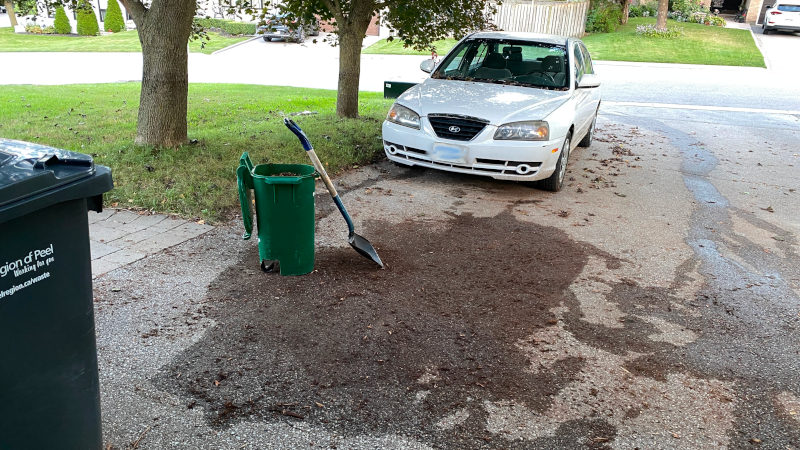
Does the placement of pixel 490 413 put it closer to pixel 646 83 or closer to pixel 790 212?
pixel 790 212

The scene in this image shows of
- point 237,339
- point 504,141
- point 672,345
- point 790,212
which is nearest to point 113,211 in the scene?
point 237,339

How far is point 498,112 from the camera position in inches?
265

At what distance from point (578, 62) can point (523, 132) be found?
2323 mm

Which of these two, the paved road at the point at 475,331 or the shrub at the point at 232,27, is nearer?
the paved road at the point at 475,331

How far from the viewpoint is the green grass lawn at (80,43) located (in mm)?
28547

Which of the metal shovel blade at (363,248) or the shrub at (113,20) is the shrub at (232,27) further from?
the metal shovel blade at (363,248)

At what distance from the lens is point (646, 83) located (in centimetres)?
1878

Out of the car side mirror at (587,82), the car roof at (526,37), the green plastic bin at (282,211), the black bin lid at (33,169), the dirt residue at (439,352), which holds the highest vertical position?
the car roof at (526,37)

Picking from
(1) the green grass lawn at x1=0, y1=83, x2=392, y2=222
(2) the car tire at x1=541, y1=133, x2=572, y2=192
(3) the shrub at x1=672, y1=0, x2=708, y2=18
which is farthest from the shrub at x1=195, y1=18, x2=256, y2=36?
(2) the car tire at x1=541, y1=133, x2=572, y2=192

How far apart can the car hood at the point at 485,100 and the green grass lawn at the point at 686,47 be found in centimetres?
1960

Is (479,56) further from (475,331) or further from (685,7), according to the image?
(685,7)

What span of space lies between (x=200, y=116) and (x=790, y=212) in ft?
28.9

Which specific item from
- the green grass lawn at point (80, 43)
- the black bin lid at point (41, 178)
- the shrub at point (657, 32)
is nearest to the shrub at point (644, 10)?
the shrub at point (657, 32)

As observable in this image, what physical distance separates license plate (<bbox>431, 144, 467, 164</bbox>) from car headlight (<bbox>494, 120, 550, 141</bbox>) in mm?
395
